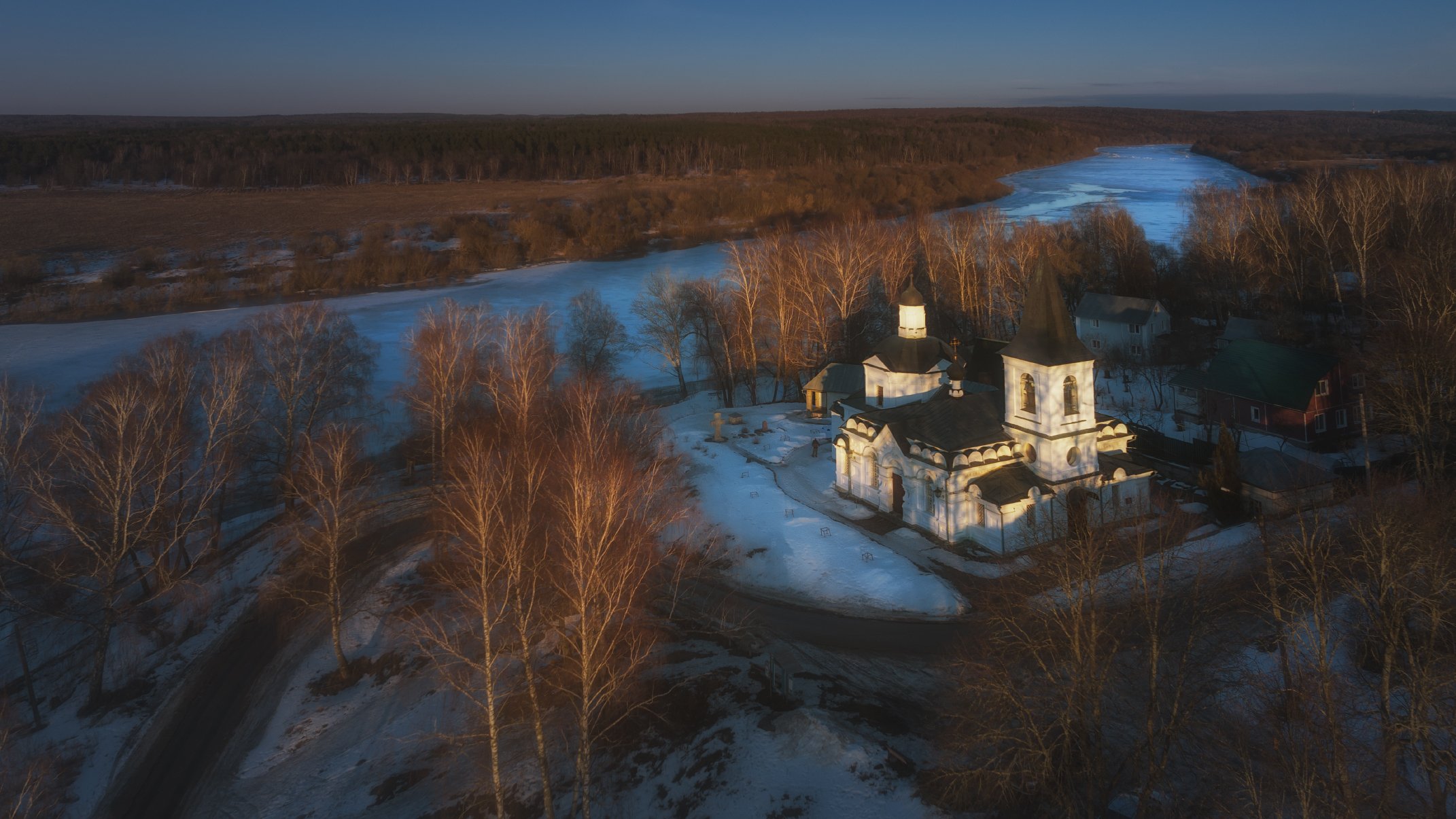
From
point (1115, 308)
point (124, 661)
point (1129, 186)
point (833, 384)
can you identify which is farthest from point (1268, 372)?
point (1129, 186)

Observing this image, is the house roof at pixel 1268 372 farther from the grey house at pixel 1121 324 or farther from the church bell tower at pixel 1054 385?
the church bell tower at pixel 1054 385

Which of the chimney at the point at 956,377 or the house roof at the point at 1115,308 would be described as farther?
the house roof at the point at 1115,308

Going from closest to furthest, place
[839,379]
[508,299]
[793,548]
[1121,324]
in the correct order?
[793,548], [839,379], [1121,324], [508,299]

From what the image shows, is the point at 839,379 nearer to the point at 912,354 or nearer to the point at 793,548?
the point at 912,354

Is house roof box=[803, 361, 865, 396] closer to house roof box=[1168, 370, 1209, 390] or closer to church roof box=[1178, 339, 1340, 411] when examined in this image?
house roof box=[1168, 370, 1209, 390]

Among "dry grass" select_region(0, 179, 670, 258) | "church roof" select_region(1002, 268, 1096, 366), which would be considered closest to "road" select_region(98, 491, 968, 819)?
"church roof" select_region(1002, 268, 1096, 366)

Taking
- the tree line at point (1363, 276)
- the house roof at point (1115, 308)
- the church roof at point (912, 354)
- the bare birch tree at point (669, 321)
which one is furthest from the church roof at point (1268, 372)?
the bare birch tree at point (669, 321)
